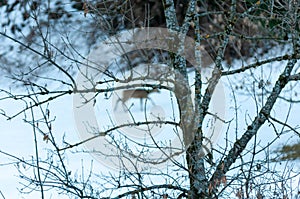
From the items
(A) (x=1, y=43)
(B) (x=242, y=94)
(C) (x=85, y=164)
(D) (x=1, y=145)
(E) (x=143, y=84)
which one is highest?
(A) (x=1, y=43)

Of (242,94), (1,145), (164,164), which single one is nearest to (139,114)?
(242,94)

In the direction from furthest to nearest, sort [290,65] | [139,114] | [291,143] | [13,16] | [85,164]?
[13,16], [139,114], [291,143], [85,164], [290,65]

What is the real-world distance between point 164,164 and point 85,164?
2143mm

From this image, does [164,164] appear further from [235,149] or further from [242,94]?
[242,94]

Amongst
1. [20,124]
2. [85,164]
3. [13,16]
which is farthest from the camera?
[13,16]

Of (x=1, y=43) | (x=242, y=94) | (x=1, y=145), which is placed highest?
(x=1, y=43)

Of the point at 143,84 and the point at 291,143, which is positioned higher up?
the point at 291,143

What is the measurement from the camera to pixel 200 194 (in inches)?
A: 145

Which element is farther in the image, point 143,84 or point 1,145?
point 1,145

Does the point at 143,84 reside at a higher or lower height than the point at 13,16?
lower

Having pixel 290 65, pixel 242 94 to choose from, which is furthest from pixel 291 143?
pixel 290 65

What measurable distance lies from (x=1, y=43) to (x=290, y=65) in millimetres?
6047

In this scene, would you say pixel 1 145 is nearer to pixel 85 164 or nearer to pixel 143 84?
pixel 85 164

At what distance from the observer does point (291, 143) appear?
253 inches
